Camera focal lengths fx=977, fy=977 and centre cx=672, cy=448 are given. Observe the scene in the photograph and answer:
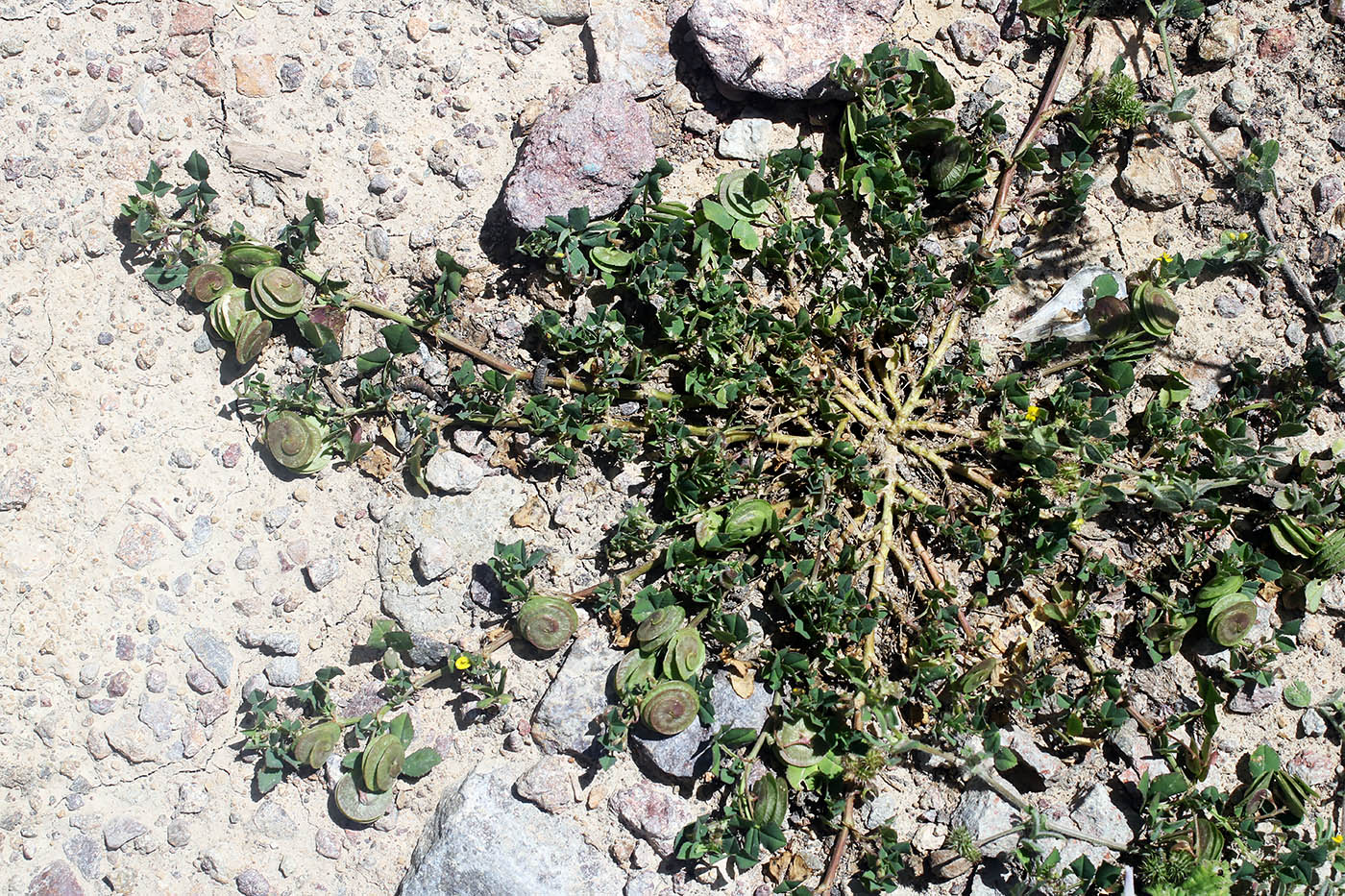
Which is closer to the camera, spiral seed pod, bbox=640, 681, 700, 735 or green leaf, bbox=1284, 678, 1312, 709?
spiral seed pod, bbox=640, 681, 700, 735

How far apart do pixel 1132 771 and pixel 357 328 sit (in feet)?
12.8

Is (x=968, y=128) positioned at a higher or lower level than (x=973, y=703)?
higher

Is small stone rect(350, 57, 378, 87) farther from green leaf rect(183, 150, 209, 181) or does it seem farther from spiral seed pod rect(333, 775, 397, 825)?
spiral seed pod rect(333, 775, 397, 825)

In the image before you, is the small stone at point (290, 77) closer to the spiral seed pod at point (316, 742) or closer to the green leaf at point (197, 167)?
the green leaf at point (197, 167)

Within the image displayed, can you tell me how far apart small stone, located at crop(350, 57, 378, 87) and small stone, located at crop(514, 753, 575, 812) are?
317 centimetres

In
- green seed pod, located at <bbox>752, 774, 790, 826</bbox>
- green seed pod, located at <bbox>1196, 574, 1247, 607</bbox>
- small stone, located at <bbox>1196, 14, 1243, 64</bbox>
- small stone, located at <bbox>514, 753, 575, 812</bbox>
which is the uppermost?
small stone, located at <bbox>1196, 14, 1243, 64</bbox>

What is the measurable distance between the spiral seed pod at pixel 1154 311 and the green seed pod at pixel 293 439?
3631mm

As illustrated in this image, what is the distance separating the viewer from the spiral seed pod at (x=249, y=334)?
167 inches

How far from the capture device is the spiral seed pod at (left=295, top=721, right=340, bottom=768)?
4055 mm

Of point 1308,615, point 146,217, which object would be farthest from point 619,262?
point 1308,615

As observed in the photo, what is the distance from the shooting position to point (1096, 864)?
4098mm

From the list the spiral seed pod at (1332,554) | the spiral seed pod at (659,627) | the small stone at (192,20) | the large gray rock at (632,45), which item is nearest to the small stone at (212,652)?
the spiral seed pod at (659,627)

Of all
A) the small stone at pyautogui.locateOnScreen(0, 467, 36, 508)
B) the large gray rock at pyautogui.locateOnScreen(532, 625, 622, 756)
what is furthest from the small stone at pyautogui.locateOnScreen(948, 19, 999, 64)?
the small stone at pyautogui.locateOnScreen(0, 467, 36, 508)

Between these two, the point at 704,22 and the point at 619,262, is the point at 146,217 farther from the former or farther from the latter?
the point at 704,22
